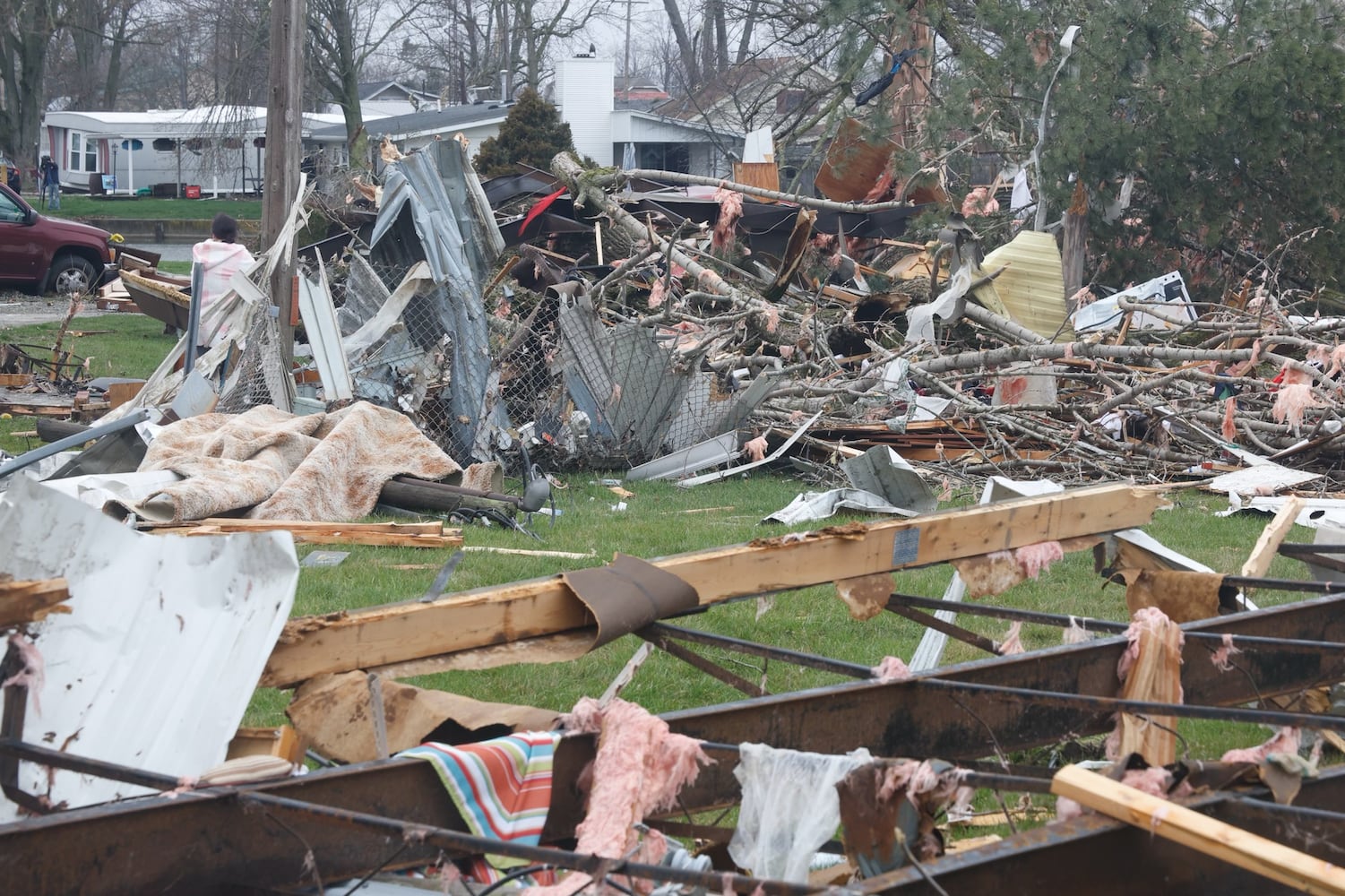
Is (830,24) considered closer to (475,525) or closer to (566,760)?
(475,525)

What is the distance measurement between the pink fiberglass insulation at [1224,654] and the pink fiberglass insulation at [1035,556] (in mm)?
546

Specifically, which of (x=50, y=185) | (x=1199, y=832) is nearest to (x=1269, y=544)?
(x=1199, y=832)

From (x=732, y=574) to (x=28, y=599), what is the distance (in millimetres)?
1682

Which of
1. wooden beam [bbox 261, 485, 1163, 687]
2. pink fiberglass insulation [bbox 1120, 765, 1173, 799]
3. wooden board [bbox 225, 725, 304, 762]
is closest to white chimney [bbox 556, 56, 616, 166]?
wooden beam [bbox 261, 485, 1163, 687]

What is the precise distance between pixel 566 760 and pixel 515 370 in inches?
279

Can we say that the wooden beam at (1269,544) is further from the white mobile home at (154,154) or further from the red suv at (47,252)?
the white mobile home at (154,154)

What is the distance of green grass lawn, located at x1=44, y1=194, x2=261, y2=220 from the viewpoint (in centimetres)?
3628

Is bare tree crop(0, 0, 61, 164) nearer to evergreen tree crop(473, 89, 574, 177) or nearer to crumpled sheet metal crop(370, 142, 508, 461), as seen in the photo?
evergreen tree crop(473, 89, 574, 177)

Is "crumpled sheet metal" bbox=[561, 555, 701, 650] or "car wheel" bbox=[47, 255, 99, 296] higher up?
"crumpled sheet metal" bbox=[561, 555, 701, 650]

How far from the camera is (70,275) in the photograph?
2084cm

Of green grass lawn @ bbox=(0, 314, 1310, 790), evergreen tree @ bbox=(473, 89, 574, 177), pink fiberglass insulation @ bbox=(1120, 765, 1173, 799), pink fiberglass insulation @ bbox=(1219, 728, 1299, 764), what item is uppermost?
Answer: evergreen tree @ bbox=(473, 89, 574, 177)

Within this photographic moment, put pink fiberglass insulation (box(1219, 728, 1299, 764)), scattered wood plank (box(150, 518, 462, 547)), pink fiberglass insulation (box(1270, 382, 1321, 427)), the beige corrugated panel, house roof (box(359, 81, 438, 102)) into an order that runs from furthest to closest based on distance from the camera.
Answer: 1. house roof (box(359, 81, 438, 102))
2. the beige corrugated panel
3. pink fiberglass insulation (box(1270, 382, 1321, 427))
4. scattered wood plank (box(150, 518, 462, 547))
5. pink fiberglass insulation (box(1219, 728, 1299, 764))

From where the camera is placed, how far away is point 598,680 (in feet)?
16.0

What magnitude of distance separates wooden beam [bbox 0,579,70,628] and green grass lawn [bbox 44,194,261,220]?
34.4 meters
